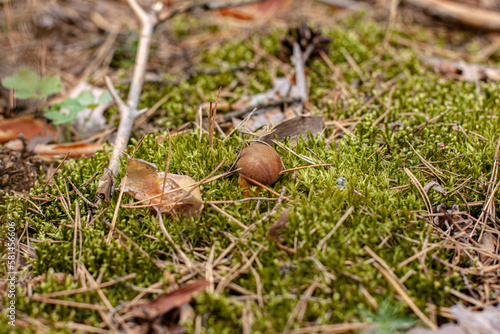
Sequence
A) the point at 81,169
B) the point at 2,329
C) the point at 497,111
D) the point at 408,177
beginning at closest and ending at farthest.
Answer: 1. the point at 2,329
2. the point at 408,177
3. the point at 81,169
4. the point at 497,111

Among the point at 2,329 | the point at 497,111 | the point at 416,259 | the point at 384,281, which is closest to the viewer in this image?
the point at 2,329

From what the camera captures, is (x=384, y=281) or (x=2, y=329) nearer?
(x=2, y=329)

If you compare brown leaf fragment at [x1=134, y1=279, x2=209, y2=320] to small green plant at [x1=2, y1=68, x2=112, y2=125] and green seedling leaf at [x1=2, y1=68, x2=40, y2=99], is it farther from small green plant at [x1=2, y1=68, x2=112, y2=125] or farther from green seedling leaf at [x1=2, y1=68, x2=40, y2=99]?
green seedling leaf at [x1=2, y1=68, x2=40, y2=99]

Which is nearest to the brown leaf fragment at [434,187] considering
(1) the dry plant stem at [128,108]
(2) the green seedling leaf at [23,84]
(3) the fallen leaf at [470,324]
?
(3) the fallen leaf at [470,324]

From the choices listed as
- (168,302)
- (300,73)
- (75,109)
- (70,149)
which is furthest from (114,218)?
(300,73)

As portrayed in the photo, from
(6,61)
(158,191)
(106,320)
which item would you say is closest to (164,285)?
(106,320)

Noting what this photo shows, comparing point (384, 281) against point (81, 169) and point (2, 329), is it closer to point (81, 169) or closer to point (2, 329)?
point (2, 329)
